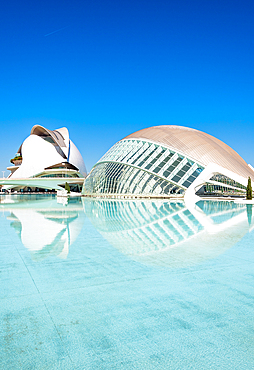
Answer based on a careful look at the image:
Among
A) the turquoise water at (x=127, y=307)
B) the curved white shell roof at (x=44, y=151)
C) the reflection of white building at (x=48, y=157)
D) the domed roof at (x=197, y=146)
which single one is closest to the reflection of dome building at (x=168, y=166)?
the domed roof at (x=197, y=146)

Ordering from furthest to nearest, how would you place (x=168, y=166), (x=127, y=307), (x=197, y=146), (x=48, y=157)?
1. (x=48, y=157)
2. (x=197, y=146)
3. (x=168, y=166)
4. (x=127, y=307)

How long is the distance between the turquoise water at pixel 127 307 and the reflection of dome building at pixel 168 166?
881 inches

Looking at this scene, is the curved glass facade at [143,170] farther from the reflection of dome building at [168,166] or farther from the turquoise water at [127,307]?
the turquoise water at [127,307]

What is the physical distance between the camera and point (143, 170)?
98.8 ft

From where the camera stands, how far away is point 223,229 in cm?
928

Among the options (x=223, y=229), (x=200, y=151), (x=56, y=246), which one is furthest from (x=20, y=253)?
(x=200, y=151)

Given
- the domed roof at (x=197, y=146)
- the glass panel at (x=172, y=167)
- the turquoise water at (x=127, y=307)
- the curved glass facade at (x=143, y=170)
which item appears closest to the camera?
the turquoise water at (x=127, y=307)

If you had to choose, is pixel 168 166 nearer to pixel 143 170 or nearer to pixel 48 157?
pixel 143 170

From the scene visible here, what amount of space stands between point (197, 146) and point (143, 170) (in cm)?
600

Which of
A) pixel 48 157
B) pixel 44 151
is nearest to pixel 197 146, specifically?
pixel 48 157

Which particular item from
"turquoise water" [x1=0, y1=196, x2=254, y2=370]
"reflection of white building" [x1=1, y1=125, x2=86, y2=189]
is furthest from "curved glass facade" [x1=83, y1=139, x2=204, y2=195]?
"reflection of white building" [x1=1, y1=125, x2=86, y2=189]

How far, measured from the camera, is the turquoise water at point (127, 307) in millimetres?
2412

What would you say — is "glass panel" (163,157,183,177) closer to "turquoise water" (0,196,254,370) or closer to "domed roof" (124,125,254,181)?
"domed roof" (124,125,254,181)

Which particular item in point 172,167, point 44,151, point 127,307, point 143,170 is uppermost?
point 44,151
